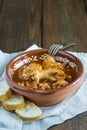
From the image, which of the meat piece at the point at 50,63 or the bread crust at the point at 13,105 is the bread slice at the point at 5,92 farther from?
the meat piece at the point at 50,63

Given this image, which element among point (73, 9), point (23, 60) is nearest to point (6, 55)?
point (23, 60)

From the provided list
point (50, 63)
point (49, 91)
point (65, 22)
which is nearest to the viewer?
point (49, 91)

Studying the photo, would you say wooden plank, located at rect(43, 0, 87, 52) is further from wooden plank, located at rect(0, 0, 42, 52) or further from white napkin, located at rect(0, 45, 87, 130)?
white napkin, located at rect(0, 45, 87, 130)

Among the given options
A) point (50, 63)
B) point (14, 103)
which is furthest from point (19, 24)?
point (14, 103)

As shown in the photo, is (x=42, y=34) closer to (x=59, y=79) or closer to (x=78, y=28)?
(x=78, y=28)

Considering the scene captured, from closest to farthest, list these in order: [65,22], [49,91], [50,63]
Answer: [49,91]
[50,63]
[65,22]

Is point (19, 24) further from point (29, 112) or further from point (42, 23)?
point (29, 112)
